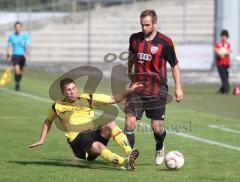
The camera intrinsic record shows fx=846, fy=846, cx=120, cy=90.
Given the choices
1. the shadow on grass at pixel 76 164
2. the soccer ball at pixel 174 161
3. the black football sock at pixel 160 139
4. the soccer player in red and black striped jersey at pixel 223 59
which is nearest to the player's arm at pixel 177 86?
the black football sock at pixel 160 139

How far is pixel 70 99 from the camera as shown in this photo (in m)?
11.7

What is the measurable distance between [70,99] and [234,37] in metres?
22.7

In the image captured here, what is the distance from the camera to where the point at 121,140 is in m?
11.5

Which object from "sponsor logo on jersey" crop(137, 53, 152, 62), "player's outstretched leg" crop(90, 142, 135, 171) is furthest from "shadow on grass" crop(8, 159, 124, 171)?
"sponsor logo on jersey" crop(137, 53, 152, 62)

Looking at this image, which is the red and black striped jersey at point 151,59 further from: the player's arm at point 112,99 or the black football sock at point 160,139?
the black football sock at point 160,139

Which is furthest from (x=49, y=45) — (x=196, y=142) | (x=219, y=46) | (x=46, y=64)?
(x=196, y=142)

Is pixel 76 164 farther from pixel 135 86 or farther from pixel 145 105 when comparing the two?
pixel 135 86

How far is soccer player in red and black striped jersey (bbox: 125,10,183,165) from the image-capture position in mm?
11906

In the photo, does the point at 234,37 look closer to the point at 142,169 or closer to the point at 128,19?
→ the point at 128,19

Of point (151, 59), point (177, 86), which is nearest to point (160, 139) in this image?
point (177, 86)

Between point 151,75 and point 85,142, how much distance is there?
1.35m

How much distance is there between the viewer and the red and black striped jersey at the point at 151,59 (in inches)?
468

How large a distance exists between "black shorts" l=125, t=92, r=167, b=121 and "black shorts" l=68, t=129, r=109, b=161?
0.60 m

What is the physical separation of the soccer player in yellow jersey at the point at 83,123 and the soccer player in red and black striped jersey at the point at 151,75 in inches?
8.2
